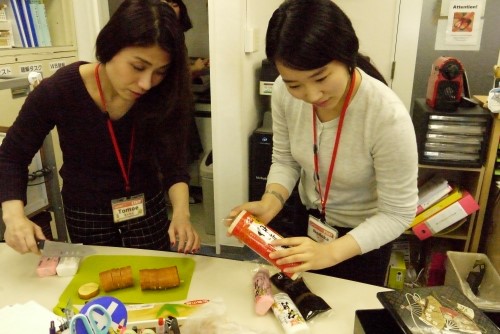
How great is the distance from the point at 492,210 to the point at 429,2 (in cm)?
125

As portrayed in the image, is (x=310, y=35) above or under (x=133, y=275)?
above

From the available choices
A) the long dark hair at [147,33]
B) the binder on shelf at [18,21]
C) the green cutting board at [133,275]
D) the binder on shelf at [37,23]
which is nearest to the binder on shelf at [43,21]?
the binder on shelf at [37,23]

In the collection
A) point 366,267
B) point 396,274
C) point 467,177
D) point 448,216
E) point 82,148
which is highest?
point 82,148

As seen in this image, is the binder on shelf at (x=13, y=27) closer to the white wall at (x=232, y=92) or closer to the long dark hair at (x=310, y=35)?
the white wall at (x=232, y=92)

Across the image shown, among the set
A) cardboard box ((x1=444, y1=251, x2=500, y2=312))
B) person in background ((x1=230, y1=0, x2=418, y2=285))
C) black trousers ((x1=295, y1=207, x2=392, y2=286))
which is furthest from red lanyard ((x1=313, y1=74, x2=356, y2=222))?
cardboard box ((x1=444, y1=251, x2=500, y2=312))

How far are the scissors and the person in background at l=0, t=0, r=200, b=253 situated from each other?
48 centimetres

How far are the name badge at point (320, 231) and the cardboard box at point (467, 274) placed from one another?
3.15 ft

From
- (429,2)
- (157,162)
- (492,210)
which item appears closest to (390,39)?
(429,2)

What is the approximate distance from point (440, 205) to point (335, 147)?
129cm

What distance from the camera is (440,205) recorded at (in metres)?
2.14

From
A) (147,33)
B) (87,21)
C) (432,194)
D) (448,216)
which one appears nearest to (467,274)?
(448,216)

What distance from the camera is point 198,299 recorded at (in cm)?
103

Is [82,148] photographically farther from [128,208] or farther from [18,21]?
[18,21]

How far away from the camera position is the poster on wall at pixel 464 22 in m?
2.41
